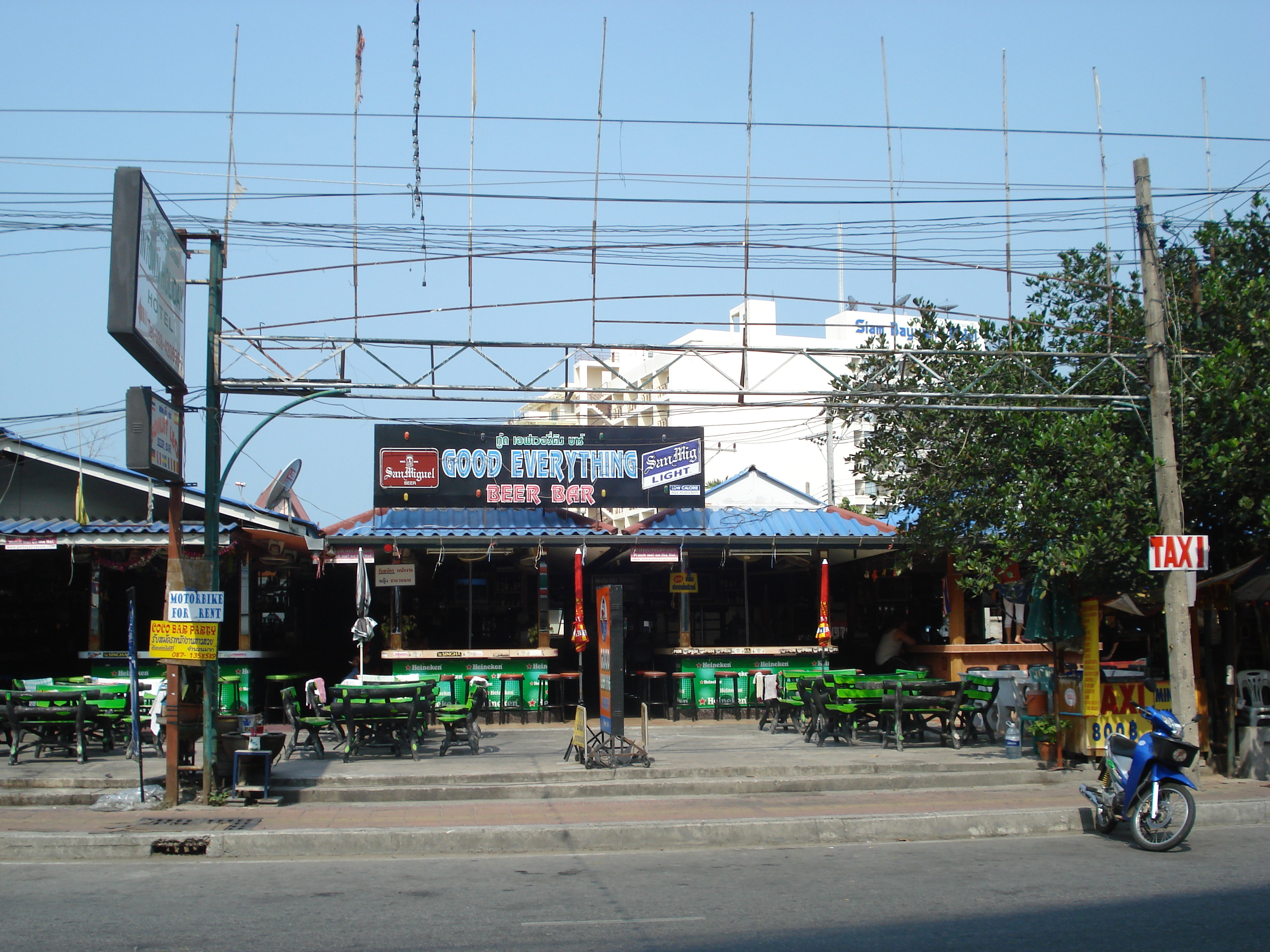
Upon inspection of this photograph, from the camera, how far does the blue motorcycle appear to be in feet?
30.5

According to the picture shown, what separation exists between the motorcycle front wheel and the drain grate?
8.07 m

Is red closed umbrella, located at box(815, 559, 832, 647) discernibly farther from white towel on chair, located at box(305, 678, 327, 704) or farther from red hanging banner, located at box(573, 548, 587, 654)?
white towel on chair, located at box(305, 678, 327, 704)

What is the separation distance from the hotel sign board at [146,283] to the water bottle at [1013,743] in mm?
11066

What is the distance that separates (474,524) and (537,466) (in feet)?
5.34

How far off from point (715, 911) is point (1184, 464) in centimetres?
892

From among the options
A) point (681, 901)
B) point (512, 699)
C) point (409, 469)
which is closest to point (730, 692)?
point (512, 699)

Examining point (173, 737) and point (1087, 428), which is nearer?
point (173, 737)

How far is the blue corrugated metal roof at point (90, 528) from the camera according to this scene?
17.2 m

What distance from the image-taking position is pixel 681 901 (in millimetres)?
7777

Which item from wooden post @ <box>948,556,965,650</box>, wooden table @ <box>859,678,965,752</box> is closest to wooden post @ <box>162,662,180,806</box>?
wooden table @ <box>859,678,965,752</box>

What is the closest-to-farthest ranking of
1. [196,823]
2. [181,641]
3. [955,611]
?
1. [196,823]
2. [181,641]
3. [955,611]

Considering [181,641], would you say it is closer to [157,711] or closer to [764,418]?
[157,711]

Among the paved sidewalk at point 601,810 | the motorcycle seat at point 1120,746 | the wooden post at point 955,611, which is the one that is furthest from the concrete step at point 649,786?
the wooden post at point 955,611

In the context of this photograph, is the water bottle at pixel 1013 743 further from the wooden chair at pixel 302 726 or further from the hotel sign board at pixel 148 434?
the hotel sign board at pixel 148 434
